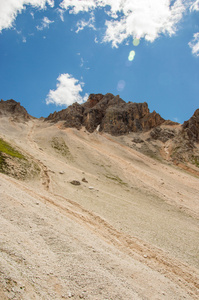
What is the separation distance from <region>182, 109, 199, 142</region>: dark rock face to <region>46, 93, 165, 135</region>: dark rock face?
20101 mm

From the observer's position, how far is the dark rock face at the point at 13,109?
422 ft

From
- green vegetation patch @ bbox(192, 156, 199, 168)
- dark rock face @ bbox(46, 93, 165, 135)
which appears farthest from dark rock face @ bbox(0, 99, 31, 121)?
green vegetation patch @ bbox(192, 156, 199, 168)

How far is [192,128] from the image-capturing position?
10488 cm

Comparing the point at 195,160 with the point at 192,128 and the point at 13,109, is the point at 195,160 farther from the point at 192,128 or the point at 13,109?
the point at 13,109

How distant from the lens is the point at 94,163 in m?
55.7

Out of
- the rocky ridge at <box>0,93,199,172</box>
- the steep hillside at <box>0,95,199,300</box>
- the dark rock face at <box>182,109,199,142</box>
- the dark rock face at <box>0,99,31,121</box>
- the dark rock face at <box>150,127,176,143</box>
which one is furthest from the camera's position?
the dark rock face at <box>0,99,31,121</box>

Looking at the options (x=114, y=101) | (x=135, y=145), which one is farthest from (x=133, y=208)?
(x=114, y=101)

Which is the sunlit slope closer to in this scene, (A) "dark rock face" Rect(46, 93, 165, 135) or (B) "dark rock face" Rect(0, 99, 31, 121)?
(A) "dark rock face" Rect(46, 93, 165, 135)

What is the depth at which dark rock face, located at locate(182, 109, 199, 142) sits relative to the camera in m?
100

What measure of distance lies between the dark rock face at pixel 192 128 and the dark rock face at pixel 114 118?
65.9 feet

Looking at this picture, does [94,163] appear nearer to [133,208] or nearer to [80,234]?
[133,208]

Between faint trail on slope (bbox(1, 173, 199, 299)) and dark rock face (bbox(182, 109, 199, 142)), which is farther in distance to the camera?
dark rock face (bbox(182, 109, 199, 142))

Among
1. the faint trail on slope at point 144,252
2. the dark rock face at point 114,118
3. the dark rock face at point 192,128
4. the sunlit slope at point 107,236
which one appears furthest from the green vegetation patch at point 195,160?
the faint trail on slope at point 144,252

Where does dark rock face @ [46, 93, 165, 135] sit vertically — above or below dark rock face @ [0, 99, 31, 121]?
above
